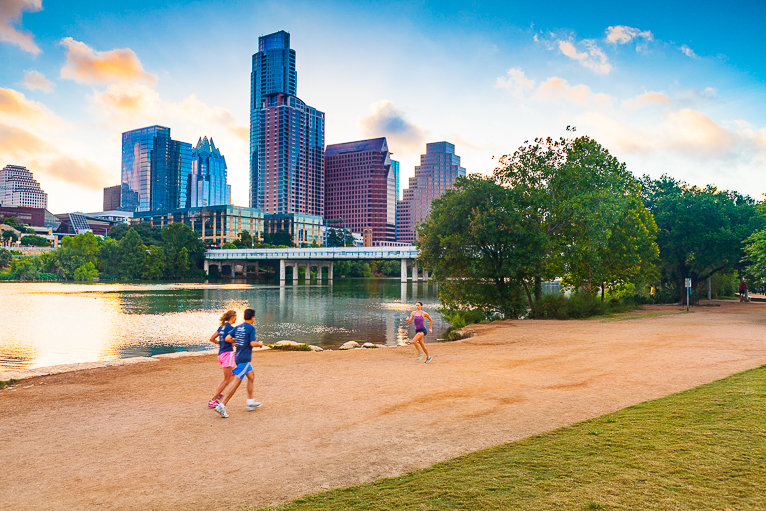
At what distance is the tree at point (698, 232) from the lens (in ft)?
145

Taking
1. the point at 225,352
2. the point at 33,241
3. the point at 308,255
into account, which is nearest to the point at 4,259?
the point at 33,241

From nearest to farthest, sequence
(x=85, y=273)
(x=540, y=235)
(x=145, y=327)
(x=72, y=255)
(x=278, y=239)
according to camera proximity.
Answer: (x=540, y=235) < (x=145, y=327) < (x=85, y=273) < (x=72, y=255) < (x=278, y=239)

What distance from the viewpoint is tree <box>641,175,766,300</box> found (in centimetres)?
4431

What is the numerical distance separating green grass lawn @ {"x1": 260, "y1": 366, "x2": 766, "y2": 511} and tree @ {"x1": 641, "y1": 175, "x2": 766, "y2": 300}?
4123 centimetres

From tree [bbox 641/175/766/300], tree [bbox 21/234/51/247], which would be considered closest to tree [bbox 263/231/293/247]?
tree [bbox 21/234/51/247]

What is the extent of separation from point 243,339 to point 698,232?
45.4 m

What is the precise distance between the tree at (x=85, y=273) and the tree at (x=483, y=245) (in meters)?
100

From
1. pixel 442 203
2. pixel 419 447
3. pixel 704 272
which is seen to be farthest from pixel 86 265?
pixel 419 447

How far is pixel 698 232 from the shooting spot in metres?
44.6

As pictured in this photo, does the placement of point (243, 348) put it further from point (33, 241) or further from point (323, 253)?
point (33, 241)

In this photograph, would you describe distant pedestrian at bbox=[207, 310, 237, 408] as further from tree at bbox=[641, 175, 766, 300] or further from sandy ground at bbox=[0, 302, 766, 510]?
tree at bbox=[641, 175, 766, 300]

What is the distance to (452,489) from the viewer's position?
6.67m

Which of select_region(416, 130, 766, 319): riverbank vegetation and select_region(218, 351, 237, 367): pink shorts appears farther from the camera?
select_region(416, 130, 766, 319): riverbank vegetation

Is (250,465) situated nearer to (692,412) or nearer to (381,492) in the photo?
(381,492)
